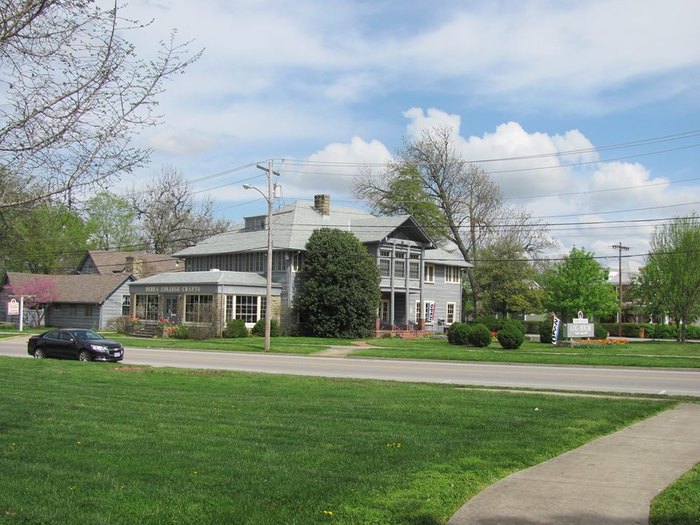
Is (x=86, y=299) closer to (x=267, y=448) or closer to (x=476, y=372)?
(x=476, y=372)

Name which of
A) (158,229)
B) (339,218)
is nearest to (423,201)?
(339,218)

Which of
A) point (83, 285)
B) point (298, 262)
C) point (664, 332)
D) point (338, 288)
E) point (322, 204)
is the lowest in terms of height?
point (664, 332)

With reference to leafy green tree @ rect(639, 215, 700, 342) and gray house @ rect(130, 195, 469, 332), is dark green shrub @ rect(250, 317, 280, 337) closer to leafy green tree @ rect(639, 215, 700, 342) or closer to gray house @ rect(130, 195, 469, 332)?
gray house @ rect(130, 195, 469, 332)

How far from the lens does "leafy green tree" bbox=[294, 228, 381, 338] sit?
4622 cm

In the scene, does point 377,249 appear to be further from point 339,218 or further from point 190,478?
point 190,478

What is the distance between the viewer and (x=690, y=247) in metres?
48.4

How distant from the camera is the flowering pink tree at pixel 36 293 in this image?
60.1 meters

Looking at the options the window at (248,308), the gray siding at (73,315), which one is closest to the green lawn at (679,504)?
the window at (248,308)

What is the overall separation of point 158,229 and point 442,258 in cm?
3420

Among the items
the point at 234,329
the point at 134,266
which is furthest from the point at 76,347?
the point at 134,266

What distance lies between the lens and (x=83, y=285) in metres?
62.2

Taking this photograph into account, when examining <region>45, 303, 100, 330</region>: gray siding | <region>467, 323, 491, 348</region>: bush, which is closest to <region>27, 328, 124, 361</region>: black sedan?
<region>467, 323, 491, 348</region>: bush

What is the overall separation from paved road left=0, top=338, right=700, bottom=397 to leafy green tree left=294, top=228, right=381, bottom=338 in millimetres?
15393

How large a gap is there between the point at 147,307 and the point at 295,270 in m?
11.1
